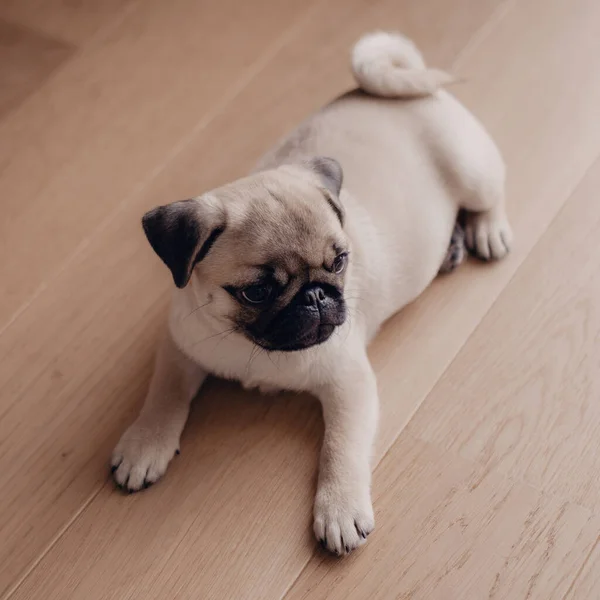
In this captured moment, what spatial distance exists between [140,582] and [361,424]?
55 centimetres

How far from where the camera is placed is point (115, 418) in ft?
6.22

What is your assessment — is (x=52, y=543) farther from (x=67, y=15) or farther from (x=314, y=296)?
(x=67, y=15)

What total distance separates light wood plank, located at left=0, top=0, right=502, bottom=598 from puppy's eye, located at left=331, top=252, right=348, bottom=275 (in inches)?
16.6

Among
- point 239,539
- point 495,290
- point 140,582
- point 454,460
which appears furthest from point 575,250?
point 140,582


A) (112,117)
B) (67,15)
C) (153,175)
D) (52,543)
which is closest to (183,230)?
(52,543)

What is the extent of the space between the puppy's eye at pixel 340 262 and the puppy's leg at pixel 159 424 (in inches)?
17.6

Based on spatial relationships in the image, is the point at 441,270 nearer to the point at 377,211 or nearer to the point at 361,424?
the point at 377,211

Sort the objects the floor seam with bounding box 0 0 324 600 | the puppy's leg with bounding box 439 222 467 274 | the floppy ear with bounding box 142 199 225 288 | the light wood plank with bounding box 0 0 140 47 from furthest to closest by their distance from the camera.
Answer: the light wood plank with bounding box 0 0 140 47, the puppy's leg with bounding box 439 222 467 274, the floor seam with bounding box 0 0 324 600, the floppy ear with bounding box 142 199 225 288

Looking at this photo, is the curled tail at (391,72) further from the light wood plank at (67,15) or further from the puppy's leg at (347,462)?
the light wood plank at (67,15)

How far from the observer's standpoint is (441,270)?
6.82 ft

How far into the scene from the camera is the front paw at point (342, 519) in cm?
163

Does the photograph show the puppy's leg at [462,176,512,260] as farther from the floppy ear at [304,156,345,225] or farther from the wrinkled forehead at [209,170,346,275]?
the wrinkled forehead at [209,170,346,275]

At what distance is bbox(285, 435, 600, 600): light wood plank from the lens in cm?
161

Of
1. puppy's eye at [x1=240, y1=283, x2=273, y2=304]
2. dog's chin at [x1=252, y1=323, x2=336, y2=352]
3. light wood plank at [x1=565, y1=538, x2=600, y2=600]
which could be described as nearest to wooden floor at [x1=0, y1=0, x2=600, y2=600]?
light wood plank at [x1=565, y1=538, x2=600, y2=600]
